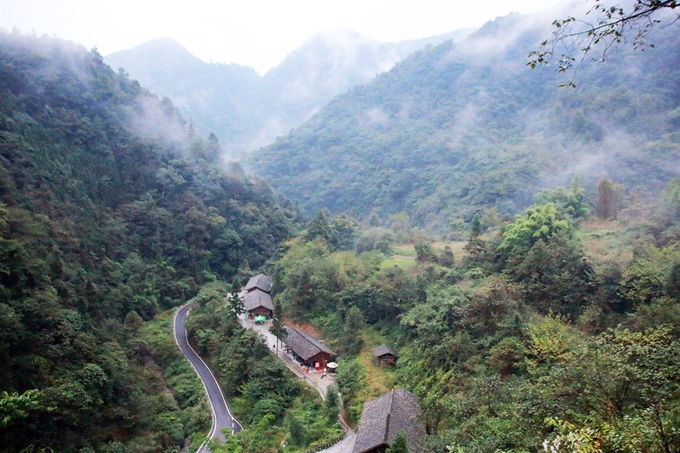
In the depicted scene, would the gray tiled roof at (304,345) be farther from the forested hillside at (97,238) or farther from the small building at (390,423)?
the small building at (390,423)

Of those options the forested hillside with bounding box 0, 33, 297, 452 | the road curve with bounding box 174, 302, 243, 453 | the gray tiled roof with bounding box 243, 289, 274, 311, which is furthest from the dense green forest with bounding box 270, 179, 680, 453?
the forested hillside with bounding box 0, 33, 297, 452

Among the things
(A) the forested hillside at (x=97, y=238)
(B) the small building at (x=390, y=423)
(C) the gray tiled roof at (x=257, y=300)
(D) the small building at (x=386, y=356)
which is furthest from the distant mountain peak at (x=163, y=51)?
(B) the small building at (x=390, y=423)

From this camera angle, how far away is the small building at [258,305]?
1288 inches

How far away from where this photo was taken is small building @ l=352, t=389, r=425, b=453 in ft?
47.8

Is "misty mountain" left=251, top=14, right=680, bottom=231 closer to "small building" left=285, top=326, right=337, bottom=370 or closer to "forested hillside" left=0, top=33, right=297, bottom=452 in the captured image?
"forested hillside" left=0, top=33, right=297, bottom=452

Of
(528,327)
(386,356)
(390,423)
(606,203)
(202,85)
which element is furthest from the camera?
(202,85)

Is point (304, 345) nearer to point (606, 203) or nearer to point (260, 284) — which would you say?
point (260, 284)

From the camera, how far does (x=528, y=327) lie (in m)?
14.6

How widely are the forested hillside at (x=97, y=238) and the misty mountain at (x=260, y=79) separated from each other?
60634 mm

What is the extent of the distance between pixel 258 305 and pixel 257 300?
0.94m

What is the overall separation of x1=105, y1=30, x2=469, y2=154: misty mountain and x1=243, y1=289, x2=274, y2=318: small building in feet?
260

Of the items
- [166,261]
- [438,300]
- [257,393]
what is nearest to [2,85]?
[166,261]

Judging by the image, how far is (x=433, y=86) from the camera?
79.1 metres

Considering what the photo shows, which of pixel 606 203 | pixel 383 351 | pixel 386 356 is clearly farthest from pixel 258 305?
pixel 606 203
